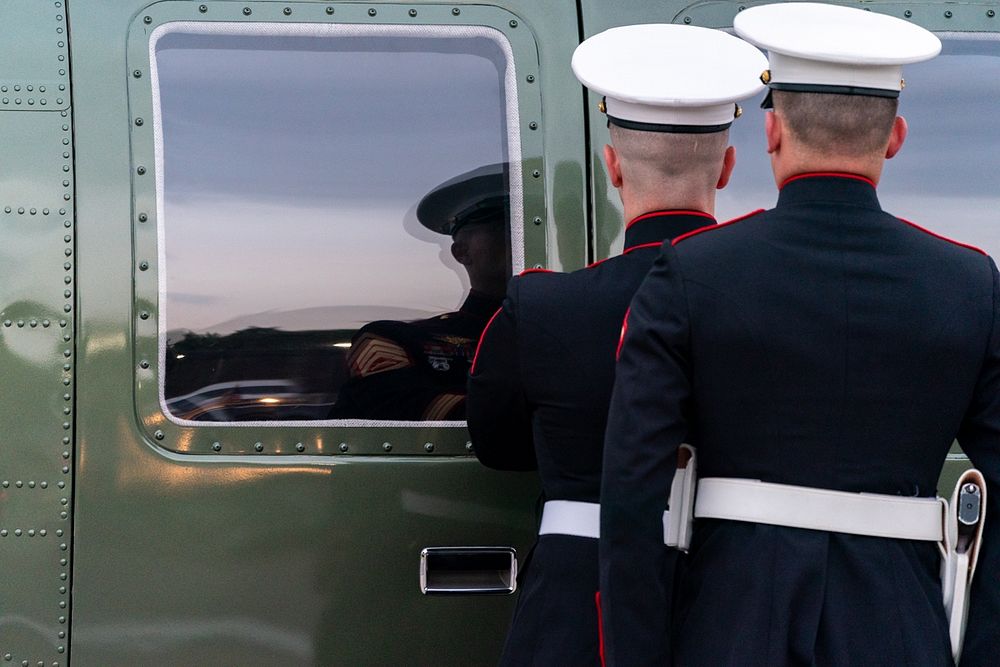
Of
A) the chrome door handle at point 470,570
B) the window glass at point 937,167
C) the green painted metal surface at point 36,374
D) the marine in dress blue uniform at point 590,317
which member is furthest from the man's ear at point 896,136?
the green painted metal surface at point 36,374

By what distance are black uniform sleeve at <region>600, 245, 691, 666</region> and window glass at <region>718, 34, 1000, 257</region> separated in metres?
1.04

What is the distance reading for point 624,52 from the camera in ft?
6.91

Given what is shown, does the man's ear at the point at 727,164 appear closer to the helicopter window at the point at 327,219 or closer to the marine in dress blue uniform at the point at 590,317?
the marine in dress blue uniform at the point at 590,317

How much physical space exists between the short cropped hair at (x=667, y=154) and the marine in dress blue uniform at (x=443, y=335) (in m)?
0.56

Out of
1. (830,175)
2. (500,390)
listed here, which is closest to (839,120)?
(830,175)

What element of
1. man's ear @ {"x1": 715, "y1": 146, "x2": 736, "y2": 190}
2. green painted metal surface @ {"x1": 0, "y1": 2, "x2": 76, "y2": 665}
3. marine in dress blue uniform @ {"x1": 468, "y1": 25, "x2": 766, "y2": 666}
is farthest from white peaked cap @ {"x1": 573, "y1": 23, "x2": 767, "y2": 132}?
green painted metal surface @ {"x1": 0, "y1": 2, "x2": 76, "y2": 665}

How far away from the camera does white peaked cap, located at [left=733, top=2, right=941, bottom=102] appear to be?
5.67 feet

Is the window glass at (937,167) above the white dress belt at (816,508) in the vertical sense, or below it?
above

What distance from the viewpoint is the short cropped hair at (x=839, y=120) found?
5.71 feet

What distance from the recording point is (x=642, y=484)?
1649mm

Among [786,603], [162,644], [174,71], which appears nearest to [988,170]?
[786,603]

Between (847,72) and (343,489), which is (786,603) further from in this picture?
(343,489)

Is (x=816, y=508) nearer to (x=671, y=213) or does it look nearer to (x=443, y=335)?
(x=671, y=213)

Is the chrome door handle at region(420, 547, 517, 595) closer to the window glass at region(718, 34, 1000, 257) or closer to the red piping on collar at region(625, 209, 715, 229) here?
the red piping on collar at region(625, 209, 715, 229)
